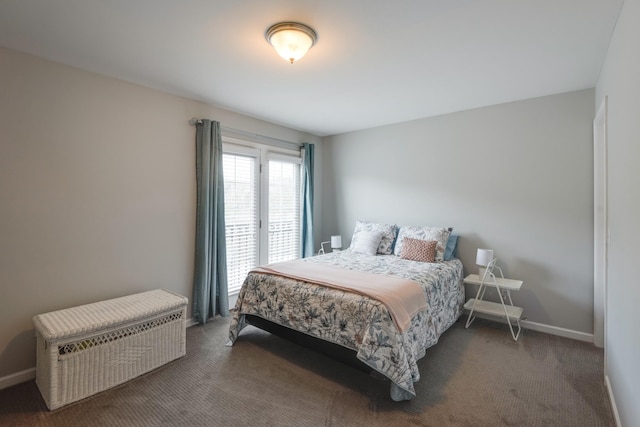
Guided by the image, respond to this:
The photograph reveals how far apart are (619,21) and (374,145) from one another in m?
2.87

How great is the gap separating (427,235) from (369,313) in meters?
1.88

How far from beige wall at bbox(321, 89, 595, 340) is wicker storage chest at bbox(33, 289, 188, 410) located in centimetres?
310

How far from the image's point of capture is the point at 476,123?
11.8 ft

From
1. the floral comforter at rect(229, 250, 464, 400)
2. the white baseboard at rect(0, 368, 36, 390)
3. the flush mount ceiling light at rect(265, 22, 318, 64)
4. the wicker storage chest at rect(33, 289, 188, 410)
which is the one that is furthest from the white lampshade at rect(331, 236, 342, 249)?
the white baseboard at rect(0, 368, 36, 390)

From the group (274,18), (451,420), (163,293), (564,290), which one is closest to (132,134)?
(163,293)

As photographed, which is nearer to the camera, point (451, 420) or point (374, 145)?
point (451, 420)

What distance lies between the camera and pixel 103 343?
7.10 ft

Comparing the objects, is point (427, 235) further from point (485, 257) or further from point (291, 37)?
point (291, 37)

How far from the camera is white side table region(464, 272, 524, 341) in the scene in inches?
120

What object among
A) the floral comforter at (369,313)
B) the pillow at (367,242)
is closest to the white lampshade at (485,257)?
the floral comforter at (369,313)

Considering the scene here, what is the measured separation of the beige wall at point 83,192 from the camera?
225cm

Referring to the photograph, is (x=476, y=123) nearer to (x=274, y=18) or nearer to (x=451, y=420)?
(x=274, y=18)

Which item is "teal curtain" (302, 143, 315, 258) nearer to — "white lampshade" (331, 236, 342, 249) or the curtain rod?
the curtain rod

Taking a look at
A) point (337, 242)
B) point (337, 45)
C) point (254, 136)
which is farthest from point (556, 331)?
point (254, 136)
